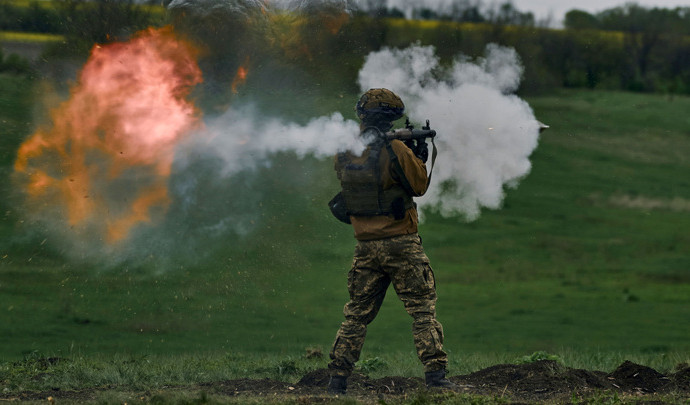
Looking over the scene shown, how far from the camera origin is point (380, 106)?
8.02 metres

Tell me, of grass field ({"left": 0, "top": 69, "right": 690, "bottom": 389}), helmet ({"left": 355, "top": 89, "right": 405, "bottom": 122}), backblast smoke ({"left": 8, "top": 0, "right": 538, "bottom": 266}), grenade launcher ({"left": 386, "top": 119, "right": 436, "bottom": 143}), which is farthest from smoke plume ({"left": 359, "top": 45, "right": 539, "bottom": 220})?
grass field ({"left": 0, "top": 69, "right": 690, "bottom": 389})

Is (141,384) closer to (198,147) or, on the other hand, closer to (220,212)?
(198,147)

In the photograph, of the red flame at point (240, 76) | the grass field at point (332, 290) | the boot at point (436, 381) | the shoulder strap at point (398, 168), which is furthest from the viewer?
the grass field at point (332, 290)

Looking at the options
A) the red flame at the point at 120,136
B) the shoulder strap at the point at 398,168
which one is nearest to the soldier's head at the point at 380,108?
the shoulder strap at the point at 398,168

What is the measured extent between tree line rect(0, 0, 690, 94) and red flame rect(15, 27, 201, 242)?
61cm

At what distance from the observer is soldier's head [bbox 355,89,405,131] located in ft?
26.3

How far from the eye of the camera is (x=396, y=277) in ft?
26.2

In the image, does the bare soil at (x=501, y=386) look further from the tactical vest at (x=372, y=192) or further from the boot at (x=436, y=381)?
the tactical vest at (x=372, y=192)

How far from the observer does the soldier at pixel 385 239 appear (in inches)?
310

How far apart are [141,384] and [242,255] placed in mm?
7008

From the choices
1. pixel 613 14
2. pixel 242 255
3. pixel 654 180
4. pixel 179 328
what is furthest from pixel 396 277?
pixel 654 180

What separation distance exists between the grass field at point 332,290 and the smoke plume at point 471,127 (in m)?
1.85

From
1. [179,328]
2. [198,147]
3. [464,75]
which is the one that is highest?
[464,75]

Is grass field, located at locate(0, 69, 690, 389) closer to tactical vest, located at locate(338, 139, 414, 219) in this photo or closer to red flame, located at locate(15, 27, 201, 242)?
red flame, located at locate(15, 27, 201, 242)
